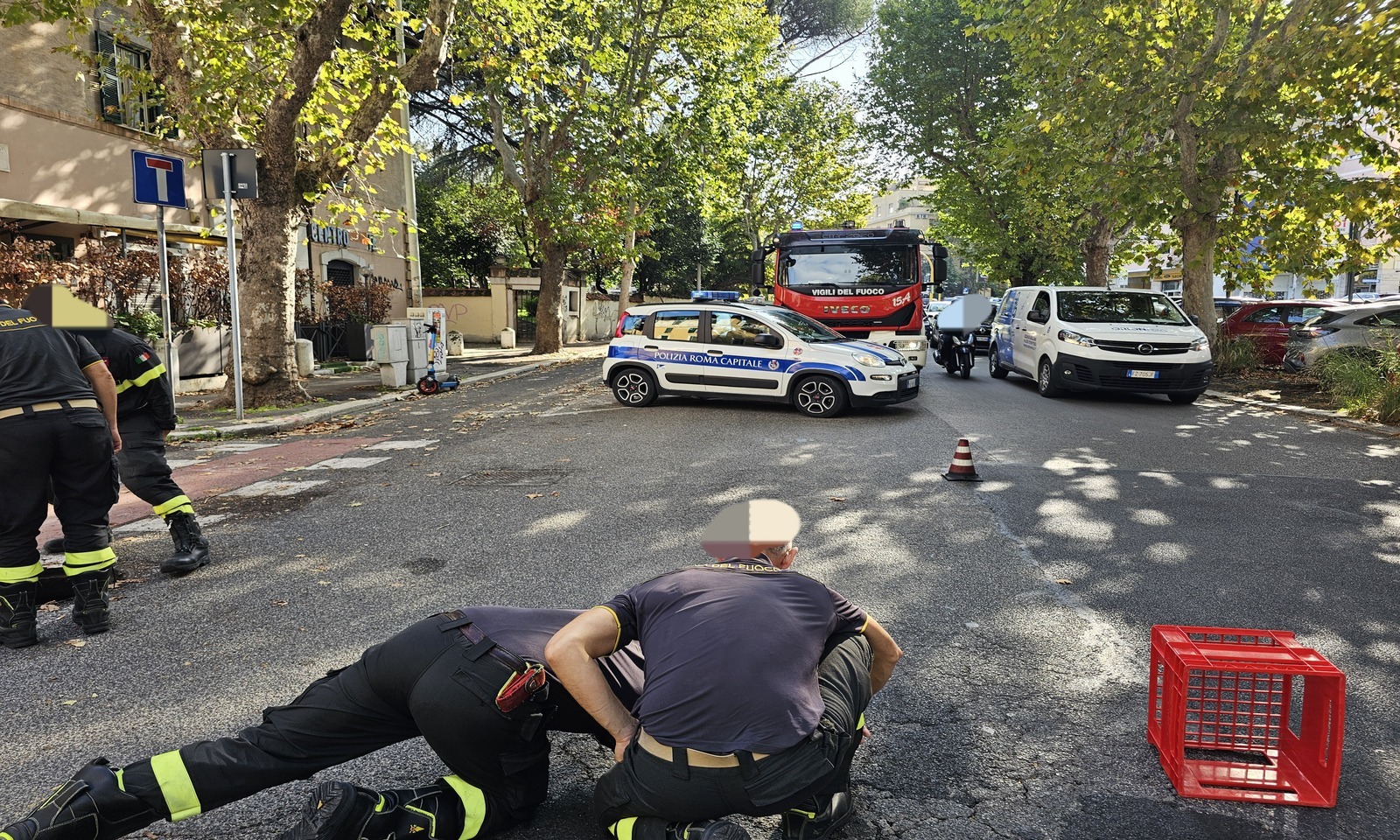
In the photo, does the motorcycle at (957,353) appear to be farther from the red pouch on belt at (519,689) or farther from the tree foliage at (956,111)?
the red pouch on belt at (519,689)

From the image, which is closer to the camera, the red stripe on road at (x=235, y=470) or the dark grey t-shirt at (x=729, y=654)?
the dark grey t-shirt at (x=729, y=654)

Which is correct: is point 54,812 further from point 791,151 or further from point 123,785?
point 791,151

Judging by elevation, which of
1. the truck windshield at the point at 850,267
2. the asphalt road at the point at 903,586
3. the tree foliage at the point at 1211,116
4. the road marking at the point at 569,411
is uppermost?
the tree foliage at the point at 1211,116

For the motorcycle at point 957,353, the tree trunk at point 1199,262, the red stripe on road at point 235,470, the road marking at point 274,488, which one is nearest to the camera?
the red stripe on road at point 235,470

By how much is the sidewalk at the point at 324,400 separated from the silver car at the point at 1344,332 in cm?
1454

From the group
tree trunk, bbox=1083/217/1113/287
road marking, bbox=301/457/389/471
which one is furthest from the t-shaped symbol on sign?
tree trunk, bbox=1083/217/1113/287

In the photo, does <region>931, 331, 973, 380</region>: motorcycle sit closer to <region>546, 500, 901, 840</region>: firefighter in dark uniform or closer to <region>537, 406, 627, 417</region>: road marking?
<region>537, 406, 627, 417</region>: road marking

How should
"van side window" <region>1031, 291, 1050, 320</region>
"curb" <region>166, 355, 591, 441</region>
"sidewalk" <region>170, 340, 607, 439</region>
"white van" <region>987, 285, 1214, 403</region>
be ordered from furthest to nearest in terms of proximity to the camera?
"van side window" <region>1031, 291, 1050, 320</region> < "white van" <region>987, 285, 1214, 403</region> < "sidewalk" <region>170, 340, 607, 439</region> < "curb" <region>166, 355, 591, 441</region>

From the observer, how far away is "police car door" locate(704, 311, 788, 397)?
12.4 m

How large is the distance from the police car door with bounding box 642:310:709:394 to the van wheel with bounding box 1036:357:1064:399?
5.68m

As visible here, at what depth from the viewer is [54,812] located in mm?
2418

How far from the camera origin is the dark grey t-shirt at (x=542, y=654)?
8.78ft

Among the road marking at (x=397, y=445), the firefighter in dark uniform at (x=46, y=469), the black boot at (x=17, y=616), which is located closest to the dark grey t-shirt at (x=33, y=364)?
the firefighter in dark uniform at (x=46, y=469)

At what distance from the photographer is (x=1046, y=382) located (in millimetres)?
14742
